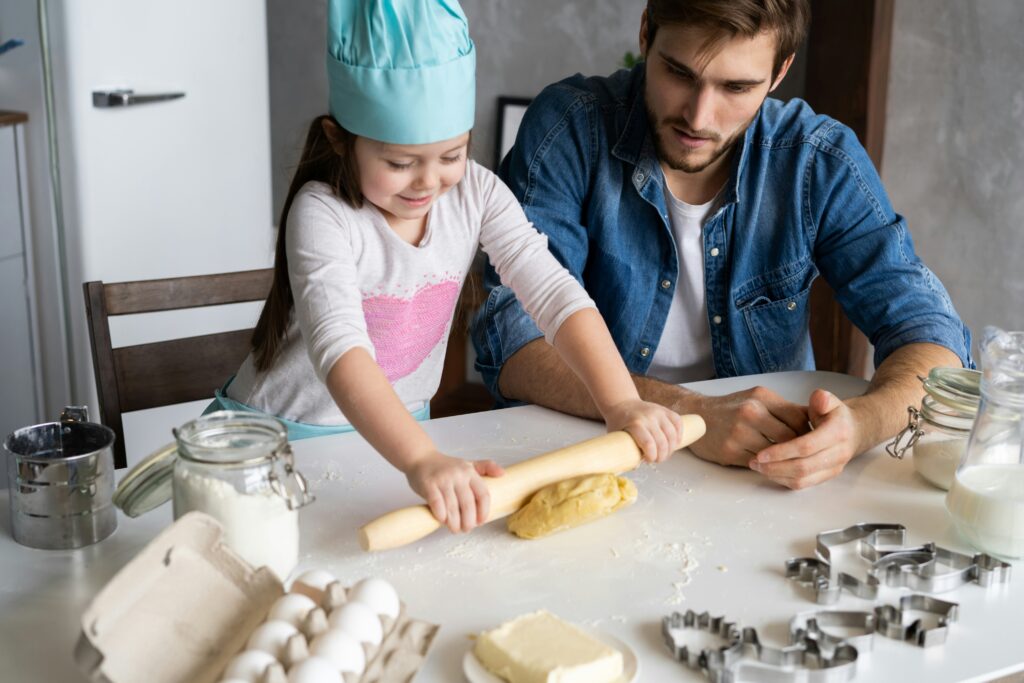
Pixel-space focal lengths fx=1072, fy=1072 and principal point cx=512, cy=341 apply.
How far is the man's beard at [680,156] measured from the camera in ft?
5.70

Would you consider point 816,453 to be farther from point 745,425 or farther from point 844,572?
point 844,572

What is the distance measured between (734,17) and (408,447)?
87cm

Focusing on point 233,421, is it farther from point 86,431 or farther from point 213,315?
point 213,315

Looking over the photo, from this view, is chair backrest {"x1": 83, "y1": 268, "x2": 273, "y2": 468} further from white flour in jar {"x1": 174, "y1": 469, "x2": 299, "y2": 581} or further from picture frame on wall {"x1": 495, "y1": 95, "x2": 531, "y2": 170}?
picture frame on wall {"x1": 495, "y1": 95, "x2": 531, "y2": 170}

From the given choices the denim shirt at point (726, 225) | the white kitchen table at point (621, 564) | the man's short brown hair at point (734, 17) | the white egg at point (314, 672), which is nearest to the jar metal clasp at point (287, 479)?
the white kitchen table at point (621, 564)

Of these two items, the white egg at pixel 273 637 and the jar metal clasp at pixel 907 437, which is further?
the jar metal clasp at pixel 907 437

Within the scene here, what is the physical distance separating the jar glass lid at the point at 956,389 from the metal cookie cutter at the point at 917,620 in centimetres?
34

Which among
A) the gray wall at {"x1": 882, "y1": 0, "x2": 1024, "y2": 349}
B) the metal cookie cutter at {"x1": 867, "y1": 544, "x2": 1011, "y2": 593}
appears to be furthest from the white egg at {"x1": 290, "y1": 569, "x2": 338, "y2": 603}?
the gray wall at {"x1": 882, "y1": 0, "x2": 1024, "y2": 349}

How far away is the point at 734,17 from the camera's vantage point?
5.13ft

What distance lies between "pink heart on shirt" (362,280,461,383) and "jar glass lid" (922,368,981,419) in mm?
652

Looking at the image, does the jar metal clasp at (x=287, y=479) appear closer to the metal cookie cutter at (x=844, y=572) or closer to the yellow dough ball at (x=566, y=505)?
the yellow dough ball at (x=566, y=505)

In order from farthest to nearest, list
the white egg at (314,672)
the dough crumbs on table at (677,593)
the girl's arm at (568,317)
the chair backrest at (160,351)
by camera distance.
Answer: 1. the chair backrest at (160,351)
2. the girl's arm at (568,317)
3. the dough crumbs on table at (677,593)
4. the white egg at (314,672)

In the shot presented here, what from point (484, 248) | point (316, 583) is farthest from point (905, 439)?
point (316, 583)

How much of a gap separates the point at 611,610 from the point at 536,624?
0.11 meters
